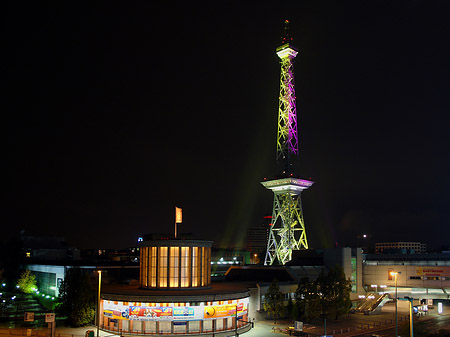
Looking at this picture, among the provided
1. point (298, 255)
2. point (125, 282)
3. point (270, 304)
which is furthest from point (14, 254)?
point (270, 304)

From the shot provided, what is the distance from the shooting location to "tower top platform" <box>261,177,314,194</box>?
4904 inches

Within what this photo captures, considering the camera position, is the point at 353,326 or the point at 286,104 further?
the point at 286,104

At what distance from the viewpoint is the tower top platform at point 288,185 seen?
12456cm

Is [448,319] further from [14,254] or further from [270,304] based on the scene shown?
[14,254]

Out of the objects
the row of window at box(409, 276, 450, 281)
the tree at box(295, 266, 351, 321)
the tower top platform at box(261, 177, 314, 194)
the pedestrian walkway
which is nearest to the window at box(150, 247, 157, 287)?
the pedestrian walkway

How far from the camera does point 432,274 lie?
89.9 m

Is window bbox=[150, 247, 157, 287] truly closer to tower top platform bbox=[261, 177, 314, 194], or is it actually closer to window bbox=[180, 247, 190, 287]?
window bbox=[180, 247, 190, 287]

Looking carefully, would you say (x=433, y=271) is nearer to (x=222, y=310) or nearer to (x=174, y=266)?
(x=222, y=310)

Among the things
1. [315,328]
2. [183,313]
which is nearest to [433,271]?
[315,328]

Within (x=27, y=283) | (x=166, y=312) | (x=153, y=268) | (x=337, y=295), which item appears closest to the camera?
(x=166, y=312)

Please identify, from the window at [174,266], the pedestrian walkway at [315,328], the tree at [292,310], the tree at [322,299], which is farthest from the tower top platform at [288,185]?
the window at [174,266]

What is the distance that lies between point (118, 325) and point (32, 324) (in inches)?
611

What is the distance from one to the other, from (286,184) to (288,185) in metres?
0.60

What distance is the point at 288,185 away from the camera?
125000 mm
